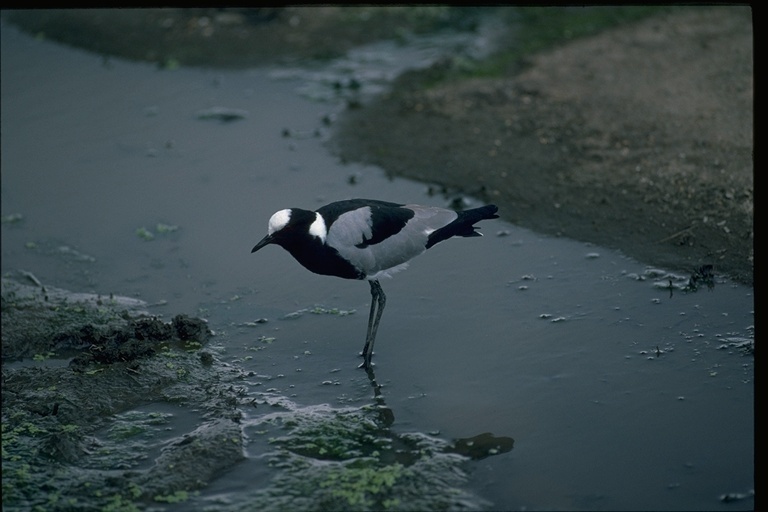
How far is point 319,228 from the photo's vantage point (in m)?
5.95

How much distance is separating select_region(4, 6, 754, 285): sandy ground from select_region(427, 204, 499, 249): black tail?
128 cm

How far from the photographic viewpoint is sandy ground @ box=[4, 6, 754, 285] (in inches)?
290

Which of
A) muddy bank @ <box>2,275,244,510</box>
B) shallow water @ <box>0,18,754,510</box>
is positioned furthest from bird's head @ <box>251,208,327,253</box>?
muddy bank @ <box>2,275,244,510</box>

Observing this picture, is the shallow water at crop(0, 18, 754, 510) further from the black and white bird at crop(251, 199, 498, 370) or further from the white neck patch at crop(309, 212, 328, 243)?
the white neck patch at crop(309, 212, 328, 243)

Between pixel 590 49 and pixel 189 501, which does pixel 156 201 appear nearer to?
pixel 189 501

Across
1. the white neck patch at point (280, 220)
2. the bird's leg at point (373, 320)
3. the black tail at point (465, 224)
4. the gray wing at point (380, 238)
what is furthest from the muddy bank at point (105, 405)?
the black tail at point (465, 224)

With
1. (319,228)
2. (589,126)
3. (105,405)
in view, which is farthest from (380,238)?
(589,126)

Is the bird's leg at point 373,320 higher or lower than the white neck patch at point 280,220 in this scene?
lower

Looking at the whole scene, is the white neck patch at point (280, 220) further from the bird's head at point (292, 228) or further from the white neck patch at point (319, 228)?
the white neck patch at point (319, 228)

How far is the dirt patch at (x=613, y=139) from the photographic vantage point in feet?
24.0

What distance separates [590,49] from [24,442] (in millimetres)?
7425

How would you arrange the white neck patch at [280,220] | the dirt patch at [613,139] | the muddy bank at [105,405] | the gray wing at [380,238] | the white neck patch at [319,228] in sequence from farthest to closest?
the dirt patch at [613,139] < the gray wing at [380,238] < the white neck patch at [319,228] < the white neck patch at [280,220] < the muddy bank at [105,405]

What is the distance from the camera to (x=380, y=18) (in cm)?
1176

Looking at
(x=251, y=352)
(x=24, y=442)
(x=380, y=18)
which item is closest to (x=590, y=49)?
(x=380, y=18)
